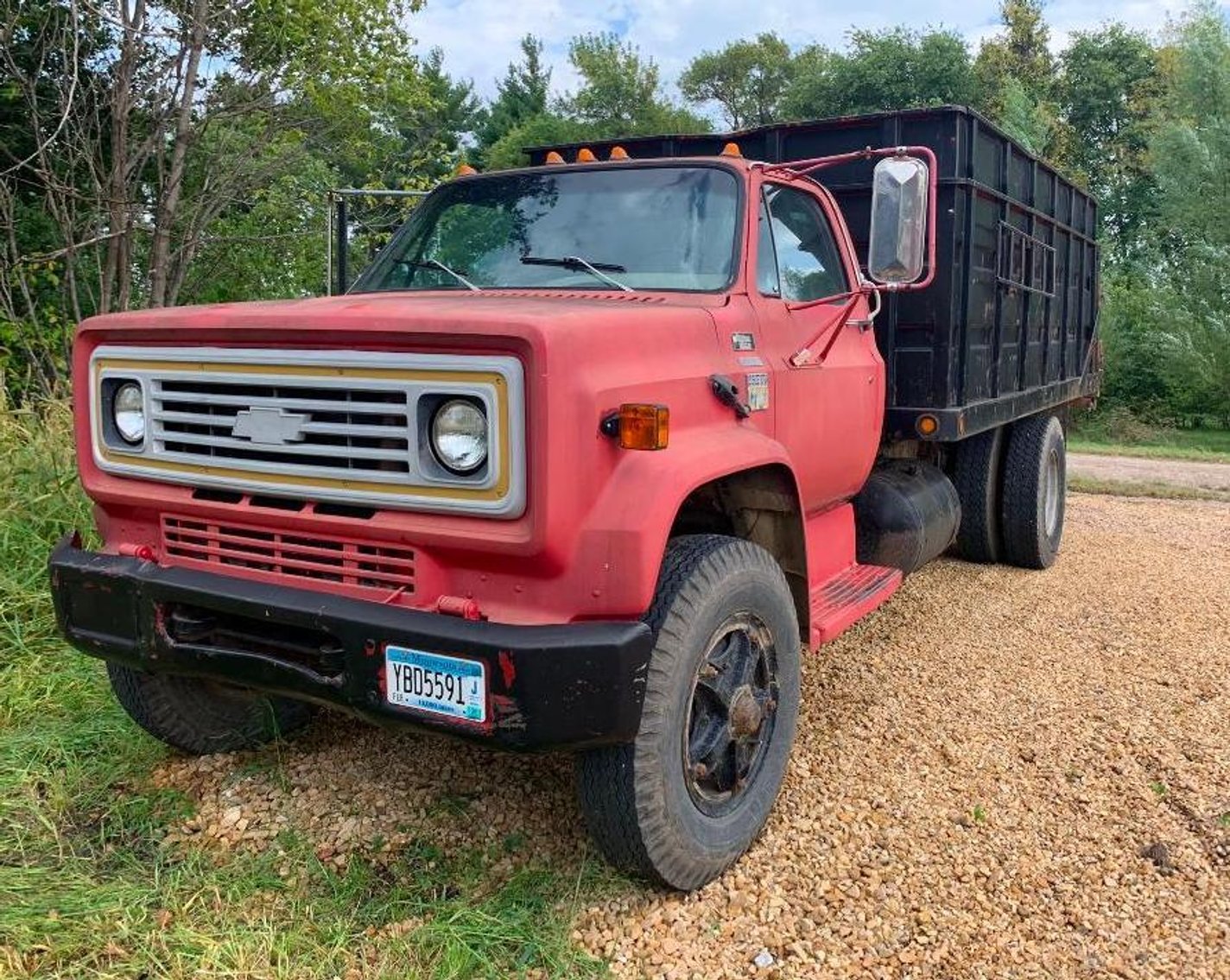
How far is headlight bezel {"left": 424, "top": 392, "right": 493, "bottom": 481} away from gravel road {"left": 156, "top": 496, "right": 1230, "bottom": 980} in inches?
49.3

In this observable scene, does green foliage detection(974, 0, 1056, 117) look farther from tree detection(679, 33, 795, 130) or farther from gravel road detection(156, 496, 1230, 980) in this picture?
gravel road detection(156, 496, 1230, 980)

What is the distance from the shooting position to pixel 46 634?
15.5 ft

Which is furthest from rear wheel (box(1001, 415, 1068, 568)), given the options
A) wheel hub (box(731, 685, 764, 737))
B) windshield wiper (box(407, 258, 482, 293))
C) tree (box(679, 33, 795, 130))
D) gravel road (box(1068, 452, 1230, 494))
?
tree (box(679, 33, 795, 130))

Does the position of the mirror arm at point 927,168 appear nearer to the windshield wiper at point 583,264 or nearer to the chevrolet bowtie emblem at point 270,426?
the windshield wiper at point 583,264

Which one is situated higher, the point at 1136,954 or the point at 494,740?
the point at 494,740

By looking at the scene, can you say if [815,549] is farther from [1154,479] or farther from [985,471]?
[1154,479]

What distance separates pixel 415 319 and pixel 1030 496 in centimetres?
497

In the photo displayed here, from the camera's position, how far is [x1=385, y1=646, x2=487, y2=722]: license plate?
2523 millimetres

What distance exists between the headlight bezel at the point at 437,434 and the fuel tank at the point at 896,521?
2843mm

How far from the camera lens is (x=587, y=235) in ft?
12.2

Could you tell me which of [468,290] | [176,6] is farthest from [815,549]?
[176,6]

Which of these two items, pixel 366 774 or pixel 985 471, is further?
pixel 985 471

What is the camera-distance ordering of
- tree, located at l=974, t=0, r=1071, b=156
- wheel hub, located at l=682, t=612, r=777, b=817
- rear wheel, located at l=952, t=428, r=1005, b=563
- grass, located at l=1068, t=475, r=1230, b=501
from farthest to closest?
tree, located at l=974, t=0, r=1071, b=156, grass, located at l=1068, t=475, r=1230, b=501, rear wheel, located at l=952, t=428, r=1005, b=563, wheel hub, located at l=682, t=612, r=777, b=817

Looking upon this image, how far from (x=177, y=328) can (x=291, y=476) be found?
0.56 metres
